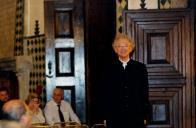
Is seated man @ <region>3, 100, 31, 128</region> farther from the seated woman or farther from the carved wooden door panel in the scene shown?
the seated woman

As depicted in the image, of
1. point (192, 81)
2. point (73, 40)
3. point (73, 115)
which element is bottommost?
point (73, 115)

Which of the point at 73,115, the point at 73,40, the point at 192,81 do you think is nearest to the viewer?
the point at 192,81

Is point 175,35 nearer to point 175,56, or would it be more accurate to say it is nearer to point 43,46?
point 175,56

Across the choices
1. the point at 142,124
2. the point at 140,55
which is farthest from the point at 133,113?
the point at 140,55

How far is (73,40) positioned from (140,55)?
2.12 m

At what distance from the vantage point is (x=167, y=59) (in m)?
5.67

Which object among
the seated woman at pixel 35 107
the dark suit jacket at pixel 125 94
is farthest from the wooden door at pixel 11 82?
the dark suit jacket at pixel 125 94

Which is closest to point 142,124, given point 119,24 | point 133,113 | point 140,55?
point 133,113

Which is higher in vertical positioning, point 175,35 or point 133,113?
point 175,35

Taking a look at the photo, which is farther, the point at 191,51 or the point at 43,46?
the point at 43,46

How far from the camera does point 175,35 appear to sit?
224 inches

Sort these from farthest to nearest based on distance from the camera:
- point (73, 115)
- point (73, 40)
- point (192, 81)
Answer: point (73, 40) → point (73, 115) → point (192, 81)

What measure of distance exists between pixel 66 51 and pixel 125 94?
331cm

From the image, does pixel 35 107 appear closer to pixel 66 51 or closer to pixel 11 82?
pixel 66 51
